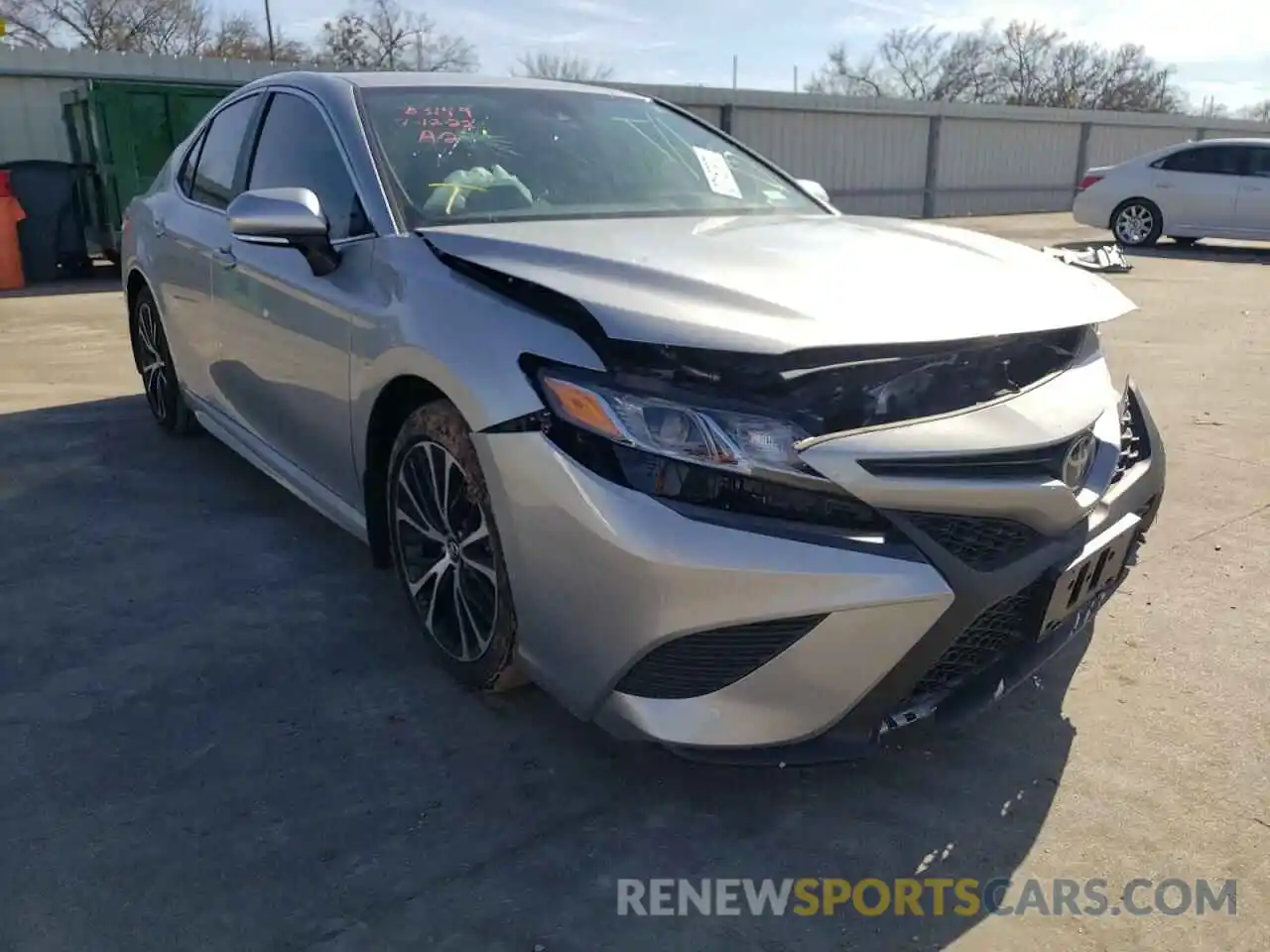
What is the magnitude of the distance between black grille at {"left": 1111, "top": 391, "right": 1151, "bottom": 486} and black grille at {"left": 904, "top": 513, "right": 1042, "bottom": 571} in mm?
433

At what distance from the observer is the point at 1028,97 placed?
2687 inches

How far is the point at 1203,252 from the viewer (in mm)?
14594

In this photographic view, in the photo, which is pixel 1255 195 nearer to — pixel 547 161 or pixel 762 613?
pixel 547 161

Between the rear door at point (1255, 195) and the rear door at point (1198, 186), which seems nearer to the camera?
the rear door at point (1255, 195)

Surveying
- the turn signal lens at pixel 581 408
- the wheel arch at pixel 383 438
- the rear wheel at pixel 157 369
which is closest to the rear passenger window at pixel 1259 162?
the rear wheel at pixel 157 369

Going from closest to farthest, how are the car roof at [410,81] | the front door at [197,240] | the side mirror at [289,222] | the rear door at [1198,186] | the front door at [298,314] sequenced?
1. the side mirror at [289,222]
2. the front door at [298,314]
3. the car roof at [410,81]
4. the front door at [197,240]
5. the rear door at [1198,186]

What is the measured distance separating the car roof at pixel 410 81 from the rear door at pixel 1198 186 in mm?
12971

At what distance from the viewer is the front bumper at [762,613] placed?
6.08ft

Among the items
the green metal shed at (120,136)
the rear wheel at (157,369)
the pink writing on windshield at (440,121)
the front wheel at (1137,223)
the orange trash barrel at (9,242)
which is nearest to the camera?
the pink writing on windshield at (440,121)

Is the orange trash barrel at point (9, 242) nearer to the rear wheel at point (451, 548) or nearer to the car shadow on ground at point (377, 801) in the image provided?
the car shadow on ground at point (377, 801)

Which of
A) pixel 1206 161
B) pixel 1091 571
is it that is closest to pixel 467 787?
pixel 1091 571

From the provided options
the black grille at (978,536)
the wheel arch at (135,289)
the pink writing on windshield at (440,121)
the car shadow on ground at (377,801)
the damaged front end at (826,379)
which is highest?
the pink writing on windshield at (440,121)

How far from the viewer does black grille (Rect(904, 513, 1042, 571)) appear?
1915 millimetres
